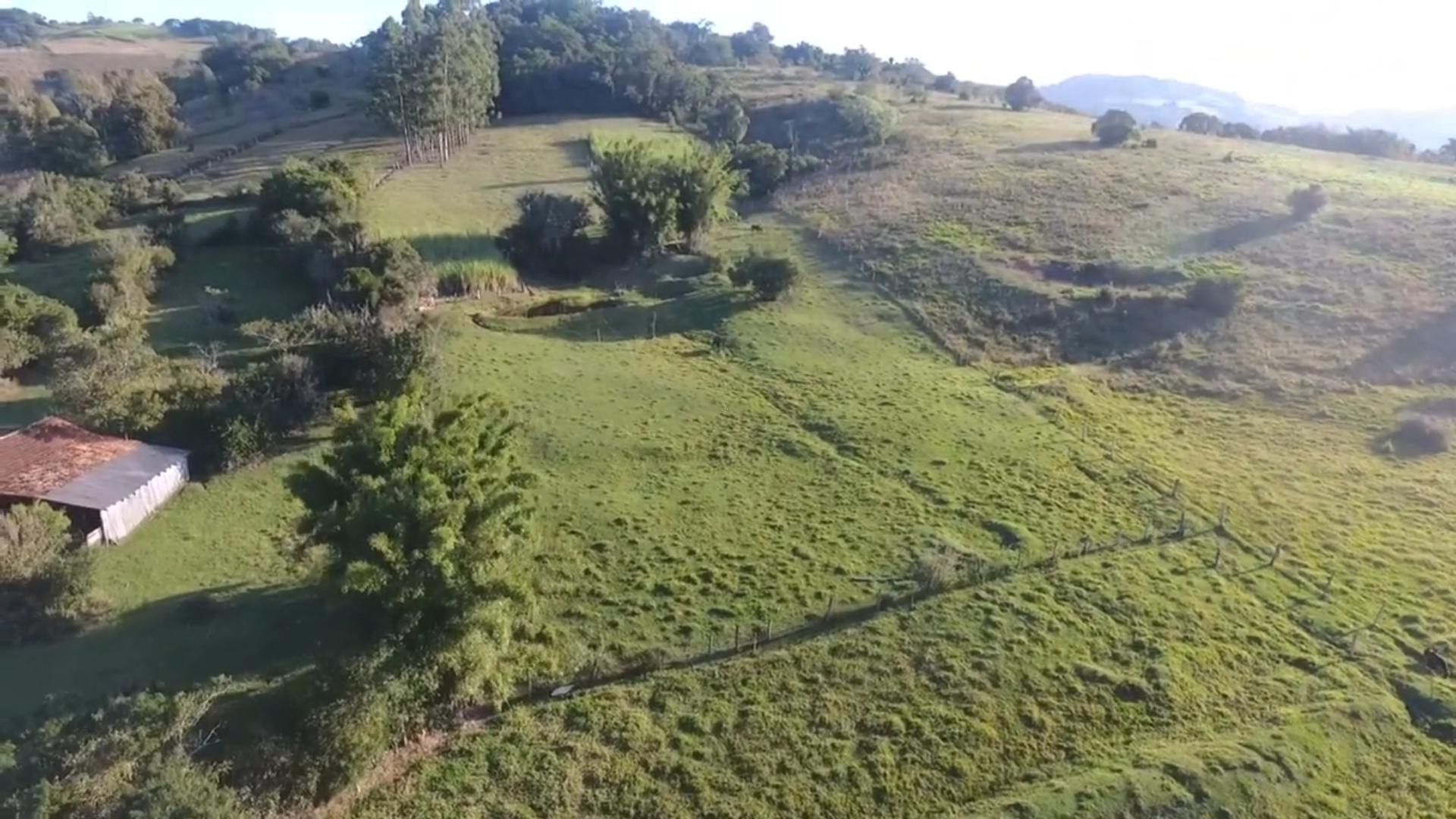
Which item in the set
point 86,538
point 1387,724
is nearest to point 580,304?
point 86,538

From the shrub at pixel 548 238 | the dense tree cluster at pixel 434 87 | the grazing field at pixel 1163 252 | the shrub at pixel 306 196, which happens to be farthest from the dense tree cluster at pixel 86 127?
the grazing field at pixel 1163 252

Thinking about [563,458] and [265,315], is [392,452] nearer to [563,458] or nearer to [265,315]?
[563,458]

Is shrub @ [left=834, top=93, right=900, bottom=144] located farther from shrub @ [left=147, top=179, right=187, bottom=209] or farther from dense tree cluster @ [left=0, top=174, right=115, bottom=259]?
dense tree cluster @ [left=0, top=174, right=115, bottom=259]

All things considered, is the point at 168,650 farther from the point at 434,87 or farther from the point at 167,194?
the point at 434,87

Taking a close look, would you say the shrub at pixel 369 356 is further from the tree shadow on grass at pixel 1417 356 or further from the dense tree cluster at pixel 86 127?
the dense tree cluster at pixel 86 127

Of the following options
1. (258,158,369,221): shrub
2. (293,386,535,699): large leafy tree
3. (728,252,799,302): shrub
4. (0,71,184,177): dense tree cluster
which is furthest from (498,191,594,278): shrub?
(0,71,184,177): dense tree cluster

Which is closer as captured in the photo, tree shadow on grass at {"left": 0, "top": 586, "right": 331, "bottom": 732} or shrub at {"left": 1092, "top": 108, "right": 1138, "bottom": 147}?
tree shadow on grass at {"left": 0, "top": 586, "right": 331, "bottom": 732}
